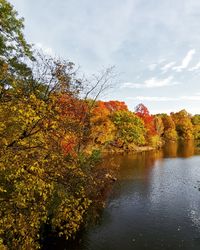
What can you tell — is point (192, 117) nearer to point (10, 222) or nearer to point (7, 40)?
point (7, 40)

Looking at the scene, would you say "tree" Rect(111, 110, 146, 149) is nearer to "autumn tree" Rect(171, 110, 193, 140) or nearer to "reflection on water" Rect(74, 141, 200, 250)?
"reflection on water" Rect(74, 141, 200, 250)

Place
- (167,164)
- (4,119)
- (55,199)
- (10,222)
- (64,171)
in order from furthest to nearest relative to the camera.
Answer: (167,164)
(55,199)
(64,171)
(4,119)
(10,222)

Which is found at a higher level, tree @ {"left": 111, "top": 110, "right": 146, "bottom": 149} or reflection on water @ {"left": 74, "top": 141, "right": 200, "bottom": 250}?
tree @ {"left": 111, "top": 110, "right": 146, "bottom": 149}

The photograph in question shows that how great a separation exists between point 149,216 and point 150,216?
0.27 ft

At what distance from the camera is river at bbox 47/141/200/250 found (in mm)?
16062

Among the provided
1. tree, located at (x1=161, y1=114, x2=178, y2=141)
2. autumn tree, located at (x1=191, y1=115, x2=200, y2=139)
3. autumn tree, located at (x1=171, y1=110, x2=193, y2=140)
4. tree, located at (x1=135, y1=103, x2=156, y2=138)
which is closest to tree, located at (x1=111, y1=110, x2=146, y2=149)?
tree, located at (x1=135, y1=103, x2=156, y2=138)

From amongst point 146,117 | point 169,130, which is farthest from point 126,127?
point 169,130

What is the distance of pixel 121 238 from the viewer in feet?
54.6

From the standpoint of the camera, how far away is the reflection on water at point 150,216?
16.1 m

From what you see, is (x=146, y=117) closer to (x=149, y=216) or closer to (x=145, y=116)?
(x=145, y=116)

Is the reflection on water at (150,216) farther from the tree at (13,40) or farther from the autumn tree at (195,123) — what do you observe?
the autumn tree at (195,123)

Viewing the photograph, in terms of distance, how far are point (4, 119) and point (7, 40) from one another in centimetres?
1259

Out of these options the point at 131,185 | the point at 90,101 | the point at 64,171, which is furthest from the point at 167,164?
the point at 64,171

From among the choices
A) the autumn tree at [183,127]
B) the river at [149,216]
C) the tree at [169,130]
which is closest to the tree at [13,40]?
the river at [149,216]
